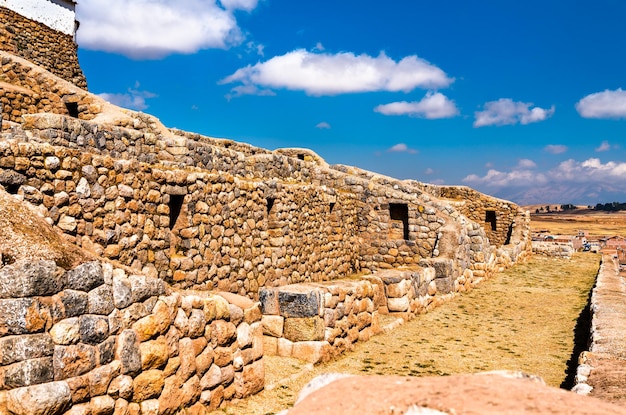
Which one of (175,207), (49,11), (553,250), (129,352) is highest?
(49,11)

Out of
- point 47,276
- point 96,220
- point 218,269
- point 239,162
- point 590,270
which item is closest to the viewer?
point 47,276

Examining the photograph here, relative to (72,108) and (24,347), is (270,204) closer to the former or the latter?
(72,108)

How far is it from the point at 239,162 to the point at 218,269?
11.6 ft

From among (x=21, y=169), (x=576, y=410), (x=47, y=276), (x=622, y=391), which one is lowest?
(x=622, y=391)

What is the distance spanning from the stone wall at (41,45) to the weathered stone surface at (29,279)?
50.1 ft

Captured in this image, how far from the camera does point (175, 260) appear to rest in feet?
25.5

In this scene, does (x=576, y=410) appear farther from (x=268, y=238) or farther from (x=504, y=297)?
(x=504, y=297)

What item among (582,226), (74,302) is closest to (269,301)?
(74,302)

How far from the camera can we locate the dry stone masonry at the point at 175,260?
3.71m

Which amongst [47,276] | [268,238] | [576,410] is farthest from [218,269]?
[576,410]

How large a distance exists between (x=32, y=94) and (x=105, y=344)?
8.86 metres

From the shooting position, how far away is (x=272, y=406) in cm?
537

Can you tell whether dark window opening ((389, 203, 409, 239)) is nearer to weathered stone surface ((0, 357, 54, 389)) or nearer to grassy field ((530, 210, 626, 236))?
weathered stone surface ((0, 357, 54, 389))

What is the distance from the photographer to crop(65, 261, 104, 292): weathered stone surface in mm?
3793
